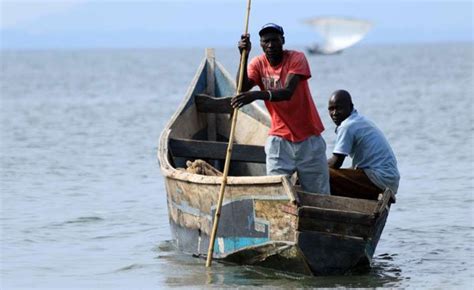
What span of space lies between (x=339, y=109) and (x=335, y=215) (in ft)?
3.46

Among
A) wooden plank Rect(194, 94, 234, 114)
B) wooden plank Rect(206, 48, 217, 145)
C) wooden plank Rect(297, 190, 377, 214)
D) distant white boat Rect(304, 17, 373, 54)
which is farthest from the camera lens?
distant white boat Rect(304, 17, 373, 54)

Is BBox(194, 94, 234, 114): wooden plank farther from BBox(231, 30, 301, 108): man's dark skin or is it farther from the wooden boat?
BBox(231, 30, 301, 108): man's dark skin

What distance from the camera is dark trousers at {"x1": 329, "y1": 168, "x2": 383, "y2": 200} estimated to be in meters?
9.43

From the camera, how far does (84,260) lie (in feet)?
35.0

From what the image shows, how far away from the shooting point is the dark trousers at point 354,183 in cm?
943

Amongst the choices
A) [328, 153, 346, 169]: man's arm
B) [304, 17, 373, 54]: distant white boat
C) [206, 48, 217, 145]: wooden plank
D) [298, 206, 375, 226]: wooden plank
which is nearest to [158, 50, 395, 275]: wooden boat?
[298, 206, 375, 226]: wooden plank

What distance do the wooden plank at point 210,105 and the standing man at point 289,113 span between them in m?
2.88

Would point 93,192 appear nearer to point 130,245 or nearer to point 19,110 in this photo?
point 130,245

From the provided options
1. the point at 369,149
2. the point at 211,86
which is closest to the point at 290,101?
the point at 369,149

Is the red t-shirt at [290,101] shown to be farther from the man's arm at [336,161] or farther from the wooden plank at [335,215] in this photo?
the wooden plank at [335,215]

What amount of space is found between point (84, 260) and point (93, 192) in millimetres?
4852

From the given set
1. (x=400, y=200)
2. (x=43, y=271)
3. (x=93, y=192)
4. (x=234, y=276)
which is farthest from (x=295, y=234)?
(x=93, y=192)

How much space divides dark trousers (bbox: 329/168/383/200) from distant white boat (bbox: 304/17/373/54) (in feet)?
329

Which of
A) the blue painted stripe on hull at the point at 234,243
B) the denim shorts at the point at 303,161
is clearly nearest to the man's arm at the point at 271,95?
the denim shorts at the point at 303,161
